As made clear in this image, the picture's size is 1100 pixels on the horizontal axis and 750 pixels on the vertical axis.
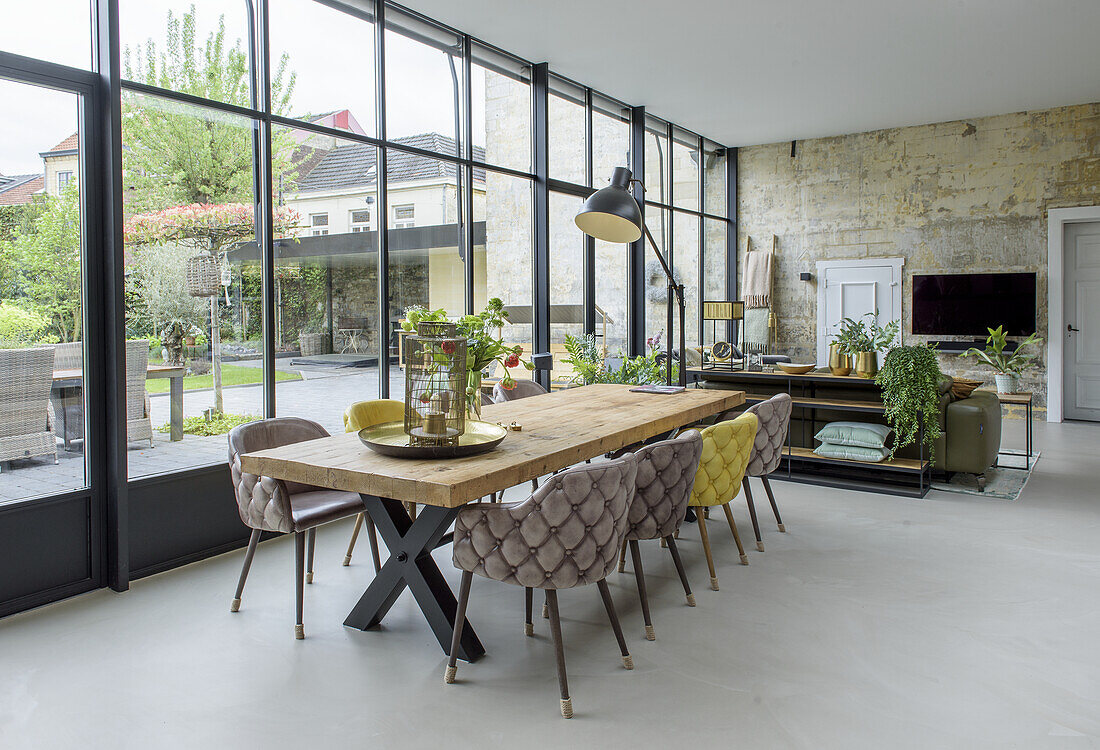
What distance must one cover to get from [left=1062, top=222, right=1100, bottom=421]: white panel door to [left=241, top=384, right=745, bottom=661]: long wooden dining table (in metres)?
7.02

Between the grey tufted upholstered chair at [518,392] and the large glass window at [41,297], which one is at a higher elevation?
the large glass window at [41,297]

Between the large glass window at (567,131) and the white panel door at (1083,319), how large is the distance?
5.44m

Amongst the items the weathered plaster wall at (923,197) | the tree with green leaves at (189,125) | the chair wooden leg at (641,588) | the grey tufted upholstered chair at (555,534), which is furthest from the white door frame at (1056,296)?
the tree with green leaves at (189,125)

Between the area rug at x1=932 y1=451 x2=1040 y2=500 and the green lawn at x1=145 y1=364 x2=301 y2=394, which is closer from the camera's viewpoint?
the green lawn at x1=145 y1=364 x2=301 y2=394

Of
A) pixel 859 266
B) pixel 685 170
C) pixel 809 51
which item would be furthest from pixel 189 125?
pixel 859 266

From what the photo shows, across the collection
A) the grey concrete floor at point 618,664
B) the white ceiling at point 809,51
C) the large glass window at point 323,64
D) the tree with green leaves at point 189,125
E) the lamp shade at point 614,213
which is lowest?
the grey concrete floor at point 618,664

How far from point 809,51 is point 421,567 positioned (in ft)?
17.5

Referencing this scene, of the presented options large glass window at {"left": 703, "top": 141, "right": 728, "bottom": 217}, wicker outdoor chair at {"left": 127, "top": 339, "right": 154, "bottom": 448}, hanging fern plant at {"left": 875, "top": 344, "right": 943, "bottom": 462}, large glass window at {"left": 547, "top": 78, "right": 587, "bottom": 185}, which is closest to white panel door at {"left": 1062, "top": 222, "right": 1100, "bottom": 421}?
large glass window at {"left": 703, "top": 141, "right": 728, "bottom": 217}

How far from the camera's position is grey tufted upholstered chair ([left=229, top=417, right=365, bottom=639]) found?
9.52 ft

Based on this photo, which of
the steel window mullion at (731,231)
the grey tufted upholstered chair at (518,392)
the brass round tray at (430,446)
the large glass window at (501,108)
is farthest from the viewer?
the steel window mullion at (731,231)

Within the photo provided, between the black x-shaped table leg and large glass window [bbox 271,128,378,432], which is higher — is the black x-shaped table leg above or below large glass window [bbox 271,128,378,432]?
below

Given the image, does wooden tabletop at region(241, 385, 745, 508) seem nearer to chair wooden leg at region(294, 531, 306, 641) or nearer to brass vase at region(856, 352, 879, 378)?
chair wooden leg at region(294, 531, 306, 641)

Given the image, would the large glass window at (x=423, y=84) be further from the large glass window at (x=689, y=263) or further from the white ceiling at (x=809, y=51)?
the large glass window at (x=689, y=263)

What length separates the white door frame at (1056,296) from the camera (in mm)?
8016
